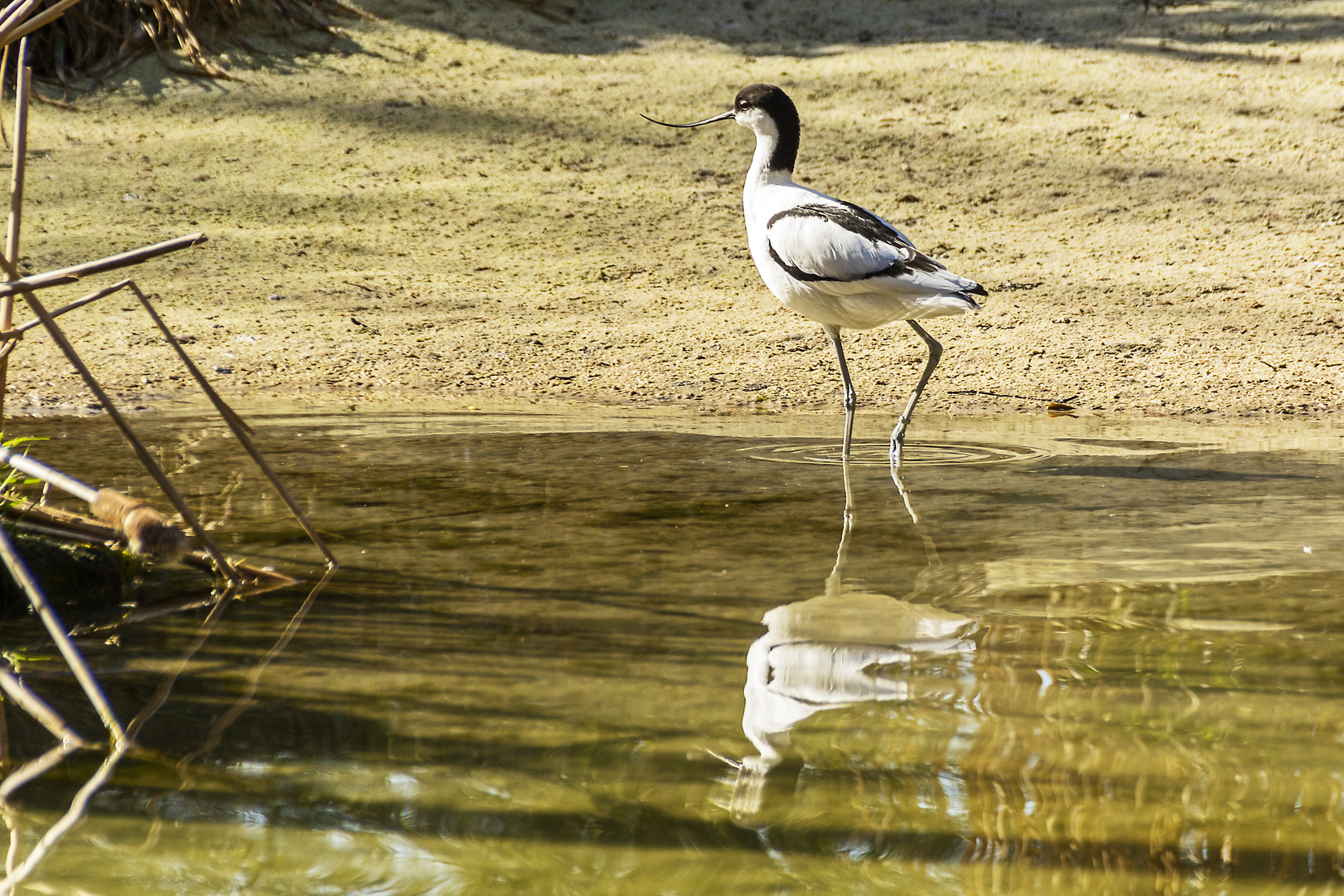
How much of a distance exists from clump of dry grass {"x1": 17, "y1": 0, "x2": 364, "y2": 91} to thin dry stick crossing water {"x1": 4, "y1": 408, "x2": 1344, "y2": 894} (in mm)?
7923

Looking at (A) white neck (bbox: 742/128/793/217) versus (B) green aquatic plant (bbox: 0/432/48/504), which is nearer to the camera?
(B) green aquatic plant (bbox: 0/432/48/504)

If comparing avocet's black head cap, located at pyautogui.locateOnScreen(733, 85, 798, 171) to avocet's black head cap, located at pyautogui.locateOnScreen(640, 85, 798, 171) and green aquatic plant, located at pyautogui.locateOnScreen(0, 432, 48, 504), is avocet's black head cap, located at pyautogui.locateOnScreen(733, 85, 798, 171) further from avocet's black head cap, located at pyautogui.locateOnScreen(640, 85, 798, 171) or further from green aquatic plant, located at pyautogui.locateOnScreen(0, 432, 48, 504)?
green aquatic plant, located at pyautogui.locateOnScreen(0, 432, 48, 504)

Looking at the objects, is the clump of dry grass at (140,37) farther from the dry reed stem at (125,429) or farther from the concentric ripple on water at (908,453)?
the dry reed stem at (125,429)

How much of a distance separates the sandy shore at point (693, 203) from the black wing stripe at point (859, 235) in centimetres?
104

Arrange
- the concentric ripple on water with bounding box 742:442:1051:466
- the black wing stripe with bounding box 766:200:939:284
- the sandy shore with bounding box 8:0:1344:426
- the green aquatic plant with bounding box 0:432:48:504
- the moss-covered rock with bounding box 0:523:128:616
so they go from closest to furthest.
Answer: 1. the moss-covered rock with bounding box 0:523:128:616
2. the green aquatic plant with bounding box 0:432:48:504
3. the concentric ripple on water with bounding box 742:442:1051:466
4. the black wing stripe with bounding box 766:200:939:284
5. the sandy shore with bounding box 8:0:1344:426

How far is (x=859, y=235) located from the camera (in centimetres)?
498

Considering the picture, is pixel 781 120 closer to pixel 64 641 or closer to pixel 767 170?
pixel 767 170

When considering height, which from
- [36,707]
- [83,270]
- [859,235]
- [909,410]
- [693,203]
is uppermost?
[693,203]

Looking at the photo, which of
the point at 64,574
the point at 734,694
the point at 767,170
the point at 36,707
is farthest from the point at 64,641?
the point at 767,170

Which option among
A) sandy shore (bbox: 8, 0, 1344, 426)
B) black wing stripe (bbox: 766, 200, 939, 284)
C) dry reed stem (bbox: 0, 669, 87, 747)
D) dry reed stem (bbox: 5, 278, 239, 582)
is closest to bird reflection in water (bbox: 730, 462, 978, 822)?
dry reed stem (bbox: 0, 669, 87, 747)

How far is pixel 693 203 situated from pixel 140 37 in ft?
17.9

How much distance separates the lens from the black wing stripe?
193 inches

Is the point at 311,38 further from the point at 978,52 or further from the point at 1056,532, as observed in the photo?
the point at 1056,532

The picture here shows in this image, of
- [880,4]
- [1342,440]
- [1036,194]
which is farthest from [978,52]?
[1342,440]
